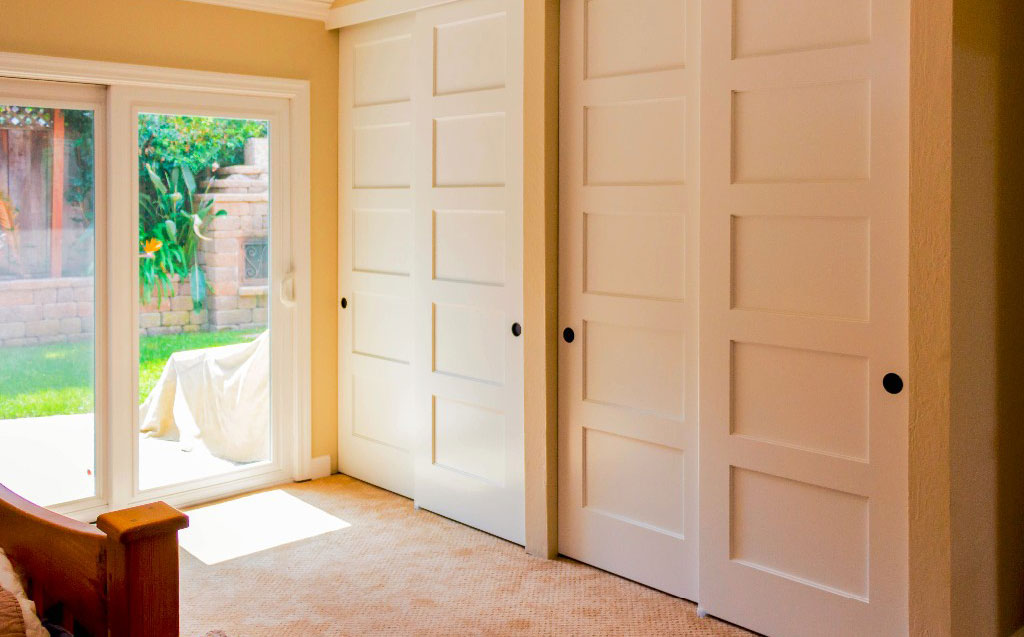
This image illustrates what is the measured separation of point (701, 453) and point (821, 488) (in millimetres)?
424

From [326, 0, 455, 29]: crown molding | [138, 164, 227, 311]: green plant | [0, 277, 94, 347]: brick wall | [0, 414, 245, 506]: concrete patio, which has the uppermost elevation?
[326, 0, 455, 29]: crown molding

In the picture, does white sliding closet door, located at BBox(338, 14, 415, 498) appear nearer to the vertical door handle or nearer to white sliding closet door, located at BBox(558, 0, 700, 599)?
the vertical door handle

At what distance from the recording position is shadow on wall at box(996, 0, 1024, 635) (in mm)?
2613

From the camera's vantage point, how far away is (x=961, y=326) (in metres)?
2.48

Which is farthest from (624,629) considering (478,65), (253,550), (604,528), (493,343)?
(478,65)

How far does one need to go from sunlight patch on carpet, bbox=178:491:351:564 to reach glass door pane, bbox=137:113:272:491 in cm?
24

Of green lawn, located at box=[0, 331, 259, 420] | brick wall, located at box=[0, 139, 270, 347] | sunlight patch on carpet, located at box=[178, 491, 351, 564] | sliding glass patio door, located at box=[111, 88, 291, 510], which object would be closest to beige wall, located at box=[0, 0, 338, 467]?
sliding glass patio door, located at box=[111, 88, 291, 510]

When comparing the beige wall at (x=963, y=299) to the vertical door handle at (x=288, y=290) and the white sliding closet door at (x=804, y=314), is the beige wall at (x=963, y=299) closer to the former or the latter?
the white sliding closet door at (x=804, y=314)

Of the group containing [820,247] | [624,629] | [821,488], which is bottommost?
[624,629]

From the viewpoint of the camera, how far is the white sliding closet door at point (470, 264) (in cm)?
371

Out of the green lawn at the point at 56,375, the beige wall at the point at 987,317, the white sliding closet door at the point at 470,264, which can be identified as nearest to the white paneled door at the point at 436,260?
the white sliding closet door at the point at 470,264

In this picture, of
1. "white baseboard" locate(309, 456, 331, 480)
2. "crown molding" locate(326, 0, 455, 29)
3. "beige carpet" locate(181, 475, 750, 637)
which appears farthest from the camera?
"white baseboard" locate(309, 456, 331, 480)

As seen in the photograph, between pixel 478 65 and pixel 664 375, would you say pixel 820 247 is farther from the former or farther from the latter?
pixel 478 65

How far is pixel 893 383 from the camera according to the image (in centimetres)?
258
